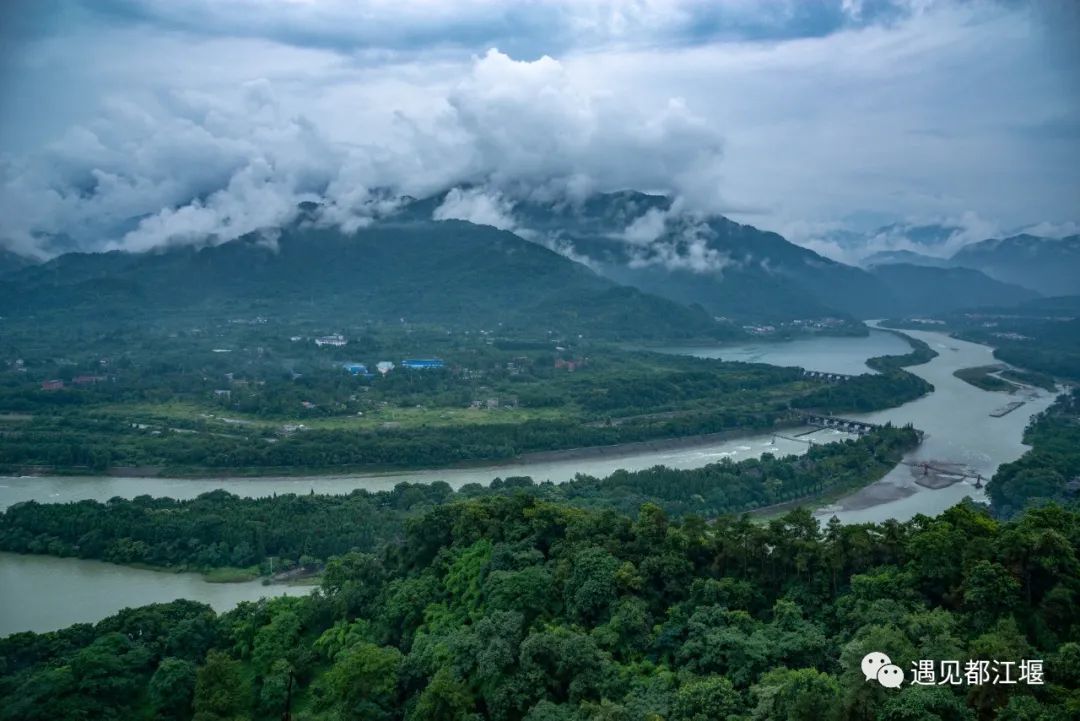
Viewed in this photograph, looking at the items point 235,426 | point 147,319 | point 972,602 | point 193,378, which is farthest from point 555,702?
point 147,319

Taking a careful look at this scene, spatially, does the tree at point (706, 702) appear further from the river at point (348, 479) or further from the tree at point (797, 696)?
the river at point (348, 479)

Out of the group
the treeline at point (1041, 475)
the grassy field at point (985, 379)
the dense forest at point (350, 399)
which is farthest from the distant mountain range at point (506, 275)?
the treeline at point (1041, 475)

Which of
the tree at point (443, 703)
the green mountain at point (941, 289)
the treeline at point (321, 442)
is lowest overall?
the tree at point (443, 703)

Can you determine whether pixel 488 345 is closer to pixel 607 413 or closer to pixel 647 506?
pixel 607 413

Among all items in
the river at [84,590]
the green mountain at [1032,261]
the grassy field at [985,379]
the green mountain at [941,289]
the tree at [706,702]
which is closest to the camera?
the tree at [706,702]

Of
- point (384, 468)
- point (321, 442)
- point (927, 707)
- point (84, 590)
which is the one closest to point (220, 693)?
point (927, 707)

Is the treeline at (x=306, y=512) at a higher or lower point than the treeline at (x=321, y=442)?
lower
